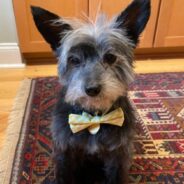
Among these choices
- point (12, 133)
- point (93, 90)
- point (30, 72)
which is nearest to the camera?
point (93, 90)

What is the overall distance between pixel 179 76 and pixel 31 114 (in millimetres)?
1290

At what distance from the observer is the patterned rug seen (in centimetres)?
130

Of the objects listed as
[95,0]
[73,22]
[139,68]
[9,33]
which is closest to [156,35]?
[139,68]

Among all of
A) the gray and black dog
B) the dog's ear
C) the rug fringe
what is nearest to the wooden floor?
the rug fringe

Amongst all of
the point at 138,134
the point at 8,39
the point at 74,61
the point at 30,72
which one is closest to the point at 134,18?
the point at 74,61

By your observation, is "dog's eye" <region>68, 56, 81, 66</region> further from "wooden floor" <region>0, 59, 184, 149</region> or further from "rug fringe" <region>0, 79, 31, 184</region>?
"wooden floor" <region>0, 59, 184, 149</region>

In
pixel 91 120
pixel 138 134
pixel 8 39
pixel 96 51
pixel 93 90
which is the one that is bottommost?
pixel 138 134

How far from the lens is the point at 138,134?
1562 millimetres

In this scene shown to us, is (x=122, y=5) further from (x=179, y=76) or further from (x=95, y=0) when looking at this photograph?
(x=179, y=76)

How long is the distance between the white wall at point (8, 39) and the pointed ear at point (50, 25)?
4.45 ft

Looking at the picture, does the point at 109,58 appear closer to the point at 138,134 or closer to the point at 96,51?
the point at 96,51

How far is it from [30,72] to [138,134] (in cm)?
119

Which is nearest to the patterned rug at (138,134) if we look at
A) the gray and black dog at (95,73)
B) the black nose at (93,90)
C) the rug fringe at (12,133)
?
the rug fringe at (12,133)

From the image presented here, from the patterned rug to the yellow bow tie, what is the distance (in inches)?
17.0
